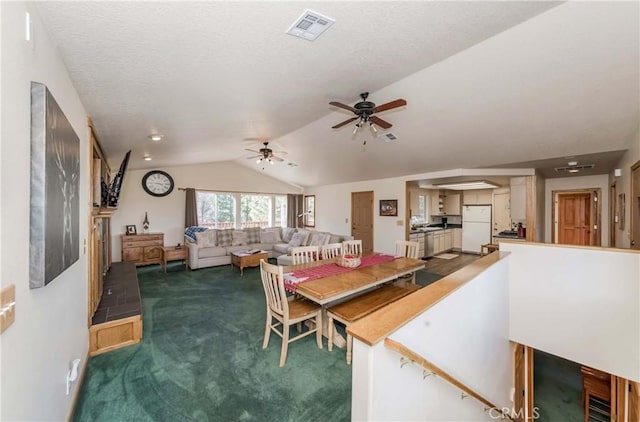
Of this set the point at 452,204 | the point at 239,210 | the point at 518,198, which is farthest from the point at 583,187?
the point at 239,210

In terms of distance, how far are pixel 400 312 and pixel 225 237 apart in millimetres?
6121

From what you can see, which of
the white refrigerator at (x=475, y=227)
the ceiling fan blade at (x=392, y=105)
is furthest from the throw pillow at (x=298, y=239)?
the white refrigerator at (x=475, y=227)

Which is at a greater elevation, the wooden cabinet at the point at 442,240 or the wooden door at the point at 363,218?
the wooden door at the point at 363,218

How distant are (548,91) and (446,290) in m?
2.53

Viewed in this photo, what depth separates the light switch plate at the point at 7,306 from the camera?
83cm

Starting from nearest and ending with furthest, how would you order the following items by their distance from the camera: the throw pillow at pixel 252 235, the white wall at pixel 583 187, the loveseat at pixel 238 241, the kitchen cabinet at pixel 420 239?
the white wall at pixel 583 187
the loveseat at pixel 238 241
the kitchen cabinet at pixel 420 239
the throw pillow at pixel 252 235

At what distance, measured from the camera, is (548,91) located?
2.64 metres

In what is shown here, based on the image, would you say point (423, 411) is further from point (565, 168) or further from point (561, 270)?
point (565, 168)

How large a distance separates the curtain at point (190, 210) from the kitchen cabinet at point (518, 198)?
7.79m

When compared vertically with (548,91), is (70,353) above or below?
below

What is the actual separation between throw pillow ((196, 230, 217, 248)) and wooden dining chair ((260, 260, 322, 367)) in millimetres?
4219

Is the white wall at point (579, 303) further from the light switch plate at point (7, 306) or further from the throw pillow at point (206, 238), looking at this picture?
the throw pillow at point (206, 238)

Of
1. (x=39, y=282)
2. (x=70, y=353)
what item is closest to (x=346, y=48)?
(x=39, y=282)

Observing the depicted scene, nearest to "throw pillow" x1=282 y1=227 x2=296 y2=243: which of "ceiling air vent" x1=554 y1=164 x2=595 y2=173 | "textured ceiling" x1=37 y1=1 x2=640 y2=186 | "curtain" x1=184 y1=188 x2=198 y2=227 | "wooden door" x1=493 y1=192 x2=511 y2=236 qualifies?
"curtain" x1=184 y1=188 x2=198 y2=227
